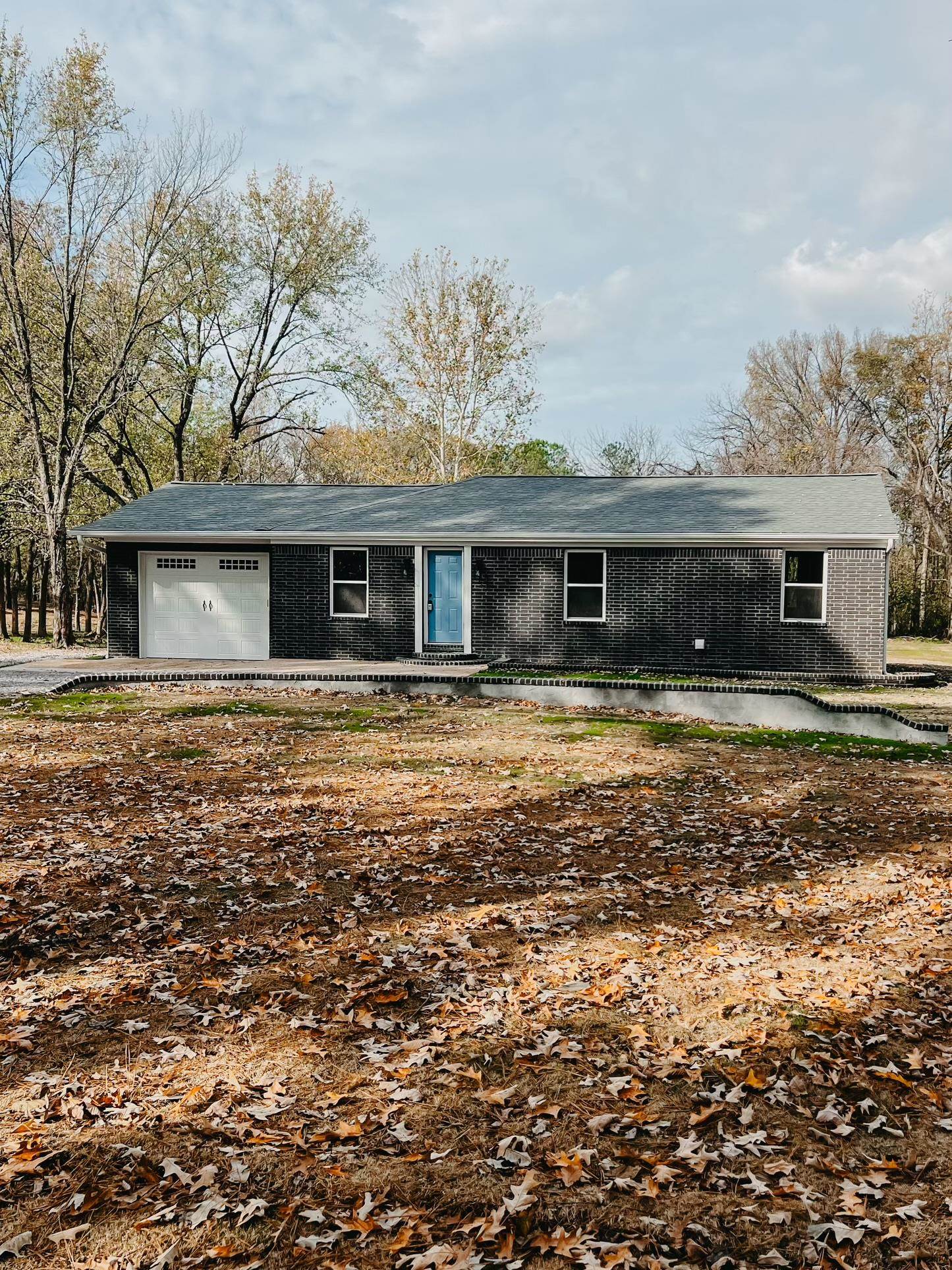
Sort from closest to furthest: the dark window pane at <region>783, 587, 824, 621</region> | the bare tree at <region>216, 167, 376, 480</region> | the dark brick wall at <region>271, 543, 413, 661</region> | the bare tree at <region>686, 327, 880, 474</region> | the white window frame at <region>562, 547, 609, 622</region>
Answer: the dark window pane at <region>783, 587, 824, 621</region>
the white window frame at <region>562, 547, 609, 622</region>
the dark brick wall at <region>271, 543, 413, 661</region>
the bare tree at <region>216, 167, 376, 480</region>
the bare tree at <region>686, 327, 880, 474</region>

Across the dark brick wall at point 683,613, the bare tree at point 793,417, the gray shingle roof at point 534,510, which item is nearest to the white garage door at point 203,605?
the gray shingle roof at point 534,510

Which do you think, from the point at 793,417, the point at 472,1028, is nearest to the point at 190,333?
the point at 793,417

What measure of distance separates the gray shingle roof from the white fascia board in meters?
0.04

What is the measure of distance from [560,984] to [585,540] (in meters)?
13.5

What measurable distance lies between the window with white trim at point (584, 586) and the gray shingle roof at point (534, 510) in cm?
62

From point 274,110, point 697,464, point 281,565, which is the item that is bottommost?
point 281,565

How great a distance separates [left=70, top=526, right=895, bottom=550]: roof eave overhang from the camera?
16516mm

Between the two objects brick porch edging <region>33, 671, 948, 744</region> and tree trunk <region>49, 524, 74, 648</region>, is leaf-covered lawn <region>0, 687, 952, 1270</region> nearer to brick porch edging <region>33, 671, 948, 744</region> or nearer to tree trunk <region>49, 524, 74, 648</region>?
brick porch edging <region>33, 671, 948, 744</region>

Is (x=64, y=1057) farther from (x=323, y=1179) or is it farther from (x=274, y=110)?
(x=274, y=110)

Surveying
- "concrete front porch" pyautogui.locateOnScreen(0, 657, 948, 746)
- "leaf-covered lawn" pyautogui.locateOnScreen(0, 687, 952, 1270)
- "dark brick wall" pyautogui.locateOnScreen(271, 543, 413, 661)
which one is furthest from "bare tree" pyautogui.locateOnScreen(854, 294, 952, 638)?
"leaf-covered lawn" pyautogui.locateOnScreen(0, 687, 952, 1270)

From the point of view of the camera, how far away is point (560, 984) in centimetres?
453

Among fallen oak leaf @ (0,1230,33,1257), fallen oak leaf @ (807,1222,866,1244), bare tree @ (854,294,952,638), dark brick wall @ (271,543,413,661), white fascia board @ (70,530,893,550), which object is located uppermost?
bare tree @ (854,294,952,638)

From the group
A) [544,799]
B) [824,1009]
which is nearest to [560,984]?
[824,1009]

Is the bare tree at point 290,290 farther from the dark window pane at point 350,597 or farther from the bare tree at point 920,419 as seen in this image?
the bare tree at point 920,419
